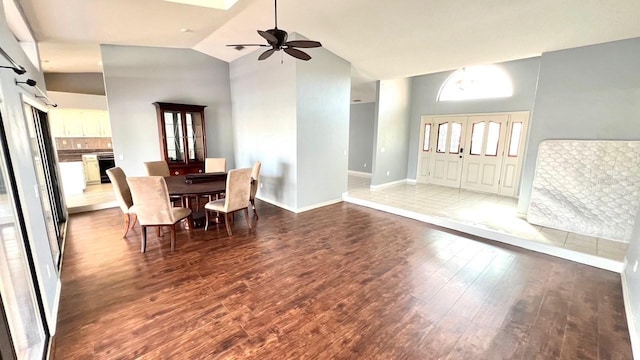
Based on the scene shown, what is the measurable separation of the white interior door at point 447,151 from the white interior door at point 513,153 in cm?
95

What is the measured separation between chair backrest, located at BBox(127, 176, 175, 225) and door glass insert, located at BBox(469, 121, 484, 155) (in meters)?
6.63

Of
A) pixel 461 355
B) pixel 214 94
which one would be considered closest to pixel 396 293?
pixel 461 355

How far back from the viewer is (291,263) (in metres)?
3.03

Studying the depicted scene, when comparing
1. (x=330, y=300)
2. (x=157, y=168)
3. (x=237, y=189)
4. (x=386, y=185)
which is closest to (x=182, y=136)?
(x=157, y=168)

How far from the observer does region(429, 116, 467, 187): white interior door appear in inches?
261

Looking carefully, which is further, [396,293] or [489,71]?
[489,71]

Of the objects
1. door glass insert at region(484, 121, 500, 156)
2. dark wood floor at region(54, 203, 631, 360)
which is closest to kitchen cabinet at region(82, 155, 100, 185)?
dark wood floor at region(54, 203, 631, 360)

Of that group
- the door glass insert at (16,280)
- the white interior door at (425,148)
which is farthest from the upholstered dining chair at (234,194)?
the white interior door at (425,148)

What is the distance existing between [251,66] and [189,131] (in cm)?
196

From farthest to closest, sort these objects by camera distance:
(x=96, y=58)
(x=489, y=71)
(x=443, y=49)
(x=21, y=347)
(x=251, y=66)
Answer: (x=489, y=71)
(x=251, y=66)
(x=96, y=58)
(x=443, y=49)
(x=21, y=347)

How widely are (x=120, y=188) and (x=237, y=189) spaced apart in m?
1.58

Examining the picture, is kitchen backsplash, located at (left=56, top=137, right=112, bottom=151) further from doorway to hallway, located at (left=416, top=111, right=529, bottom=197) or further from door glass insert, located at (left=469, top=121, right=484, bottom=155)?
door glass insert, located at (left=469, top=121, right=484, bottom=155)

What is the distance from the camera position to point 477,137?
6.32 metres

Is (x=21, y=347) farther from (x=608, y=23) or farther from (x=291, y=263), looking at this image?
(x=608, y=23)
